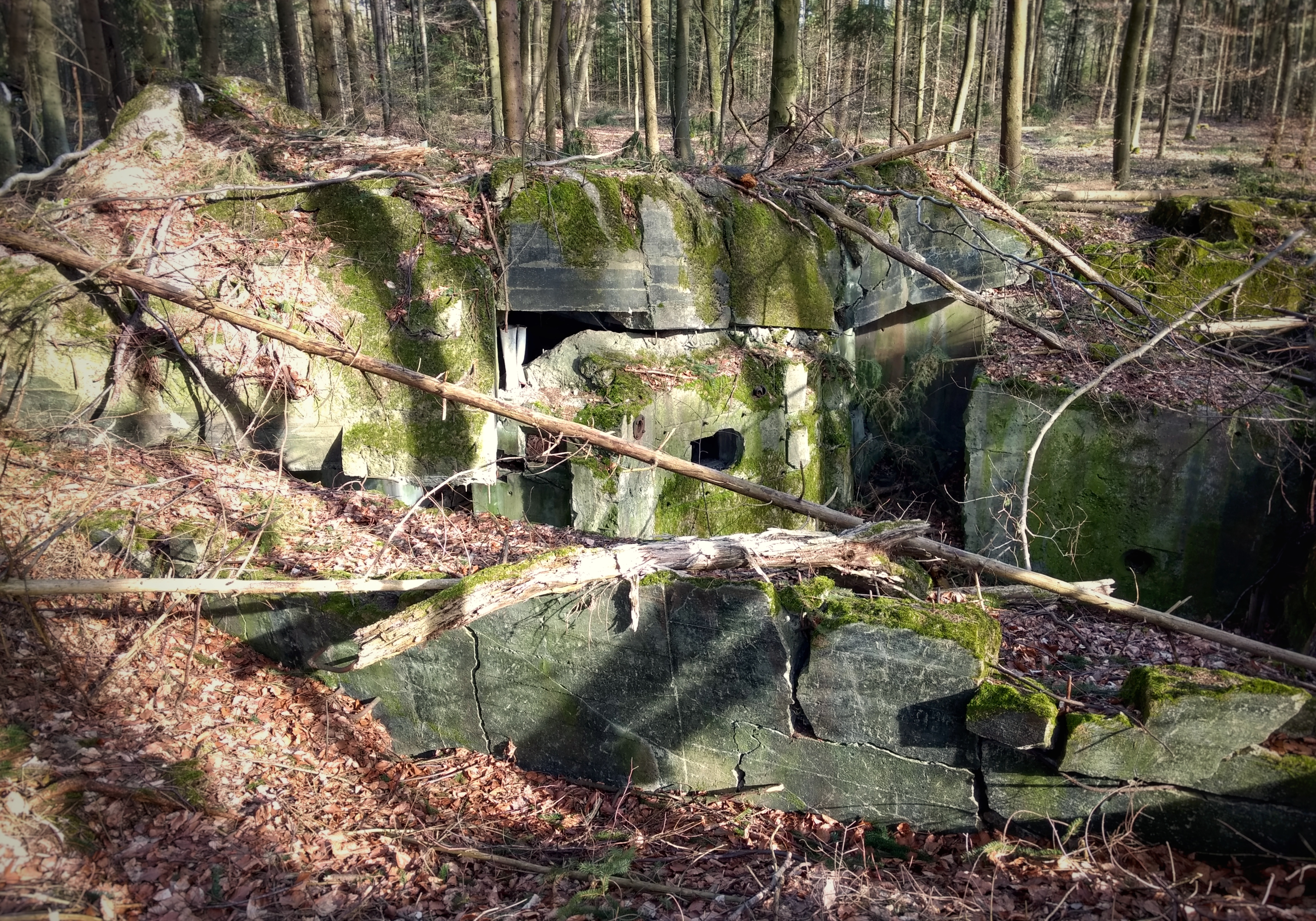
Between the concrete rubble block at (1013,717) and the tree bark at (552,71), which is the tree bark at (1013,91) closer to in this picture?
the tree bark at (552,71)

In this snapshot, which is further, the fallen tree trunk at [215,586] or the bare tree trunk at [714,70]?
the bare tree trunk at [714,70]

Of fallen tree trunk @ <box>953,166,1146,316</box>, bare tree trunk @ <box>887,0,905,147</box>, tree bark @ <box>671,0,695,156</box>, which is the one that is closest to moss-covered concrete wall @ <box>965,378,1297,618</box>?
fallen tree trunk @ <box>953,166,1146,316</box>

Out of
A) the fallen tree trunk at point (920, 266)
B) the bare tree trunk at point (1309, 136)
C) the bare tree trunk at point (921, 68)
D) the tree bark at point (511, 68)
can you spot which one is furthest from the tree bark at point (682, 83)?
the bare tree trunk at point (1309, 136)

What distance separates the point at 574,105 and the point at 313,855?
17415 millimetres

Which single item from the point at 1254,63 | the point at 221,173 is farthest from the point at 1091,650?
the point at 1254,63

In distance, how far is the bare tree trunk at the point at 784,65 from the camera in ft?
31.7

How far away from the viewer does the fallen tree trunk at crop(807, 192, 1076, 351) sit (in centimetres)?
806

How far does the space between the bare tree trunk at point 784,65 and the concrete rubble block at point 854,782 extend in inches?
302

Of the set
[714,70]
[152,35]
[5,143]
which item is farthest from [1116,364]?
[152,35]

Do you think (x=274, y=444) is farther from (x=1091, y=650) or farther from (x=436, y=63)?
(x=436, y=63)

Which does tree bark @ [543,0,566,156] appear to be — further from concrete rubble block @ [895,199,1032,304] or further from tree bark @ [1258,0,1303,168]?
tree bark @ [1258,0,1303,168]

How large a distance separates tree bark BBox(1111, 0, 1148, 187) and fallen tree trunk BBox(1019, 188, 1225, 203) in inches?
28.6

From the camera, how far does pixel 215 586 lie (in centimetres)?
445

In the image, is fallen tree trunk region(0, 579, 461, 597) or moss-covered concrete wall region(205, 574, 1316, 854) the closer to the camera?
moss-covered concrete wall region(205, 574, 1316, 854)
